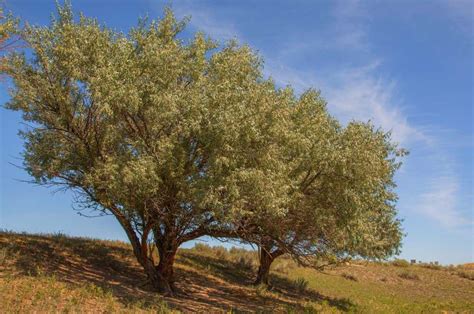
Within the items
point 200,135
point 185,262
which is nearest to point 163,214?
point 200,135

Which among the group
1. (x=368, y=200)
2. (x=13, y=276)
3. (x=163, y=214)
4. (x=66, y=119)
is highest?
(x=66, y=119)

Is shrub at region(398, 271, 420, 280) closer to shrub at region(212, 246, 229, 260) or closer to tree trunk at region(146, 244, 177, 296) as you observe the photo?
shrub at region(212, 246, 229, 260)

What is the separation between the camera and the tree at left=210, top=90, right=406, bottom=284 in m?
17.5

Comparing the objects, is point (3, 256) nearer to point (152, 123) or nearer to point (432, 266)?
point (152, 123)

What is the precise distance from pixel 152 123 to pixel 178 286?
33.3 feet

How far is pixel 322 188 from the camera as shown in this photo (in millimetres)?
18766

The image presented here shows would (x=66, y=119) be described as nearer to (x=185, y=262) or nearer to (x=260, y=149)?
(x=260, y=149)

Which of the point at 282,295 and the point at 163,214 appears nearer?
the point at 163,214

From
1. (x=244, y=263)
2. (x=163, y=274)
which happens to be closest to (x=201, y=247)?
(x=244, y=263)

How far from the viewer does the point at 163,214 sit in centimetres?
1862

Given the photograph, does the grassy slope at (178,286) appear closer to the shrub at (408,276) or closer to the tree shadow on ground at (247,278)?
the tree shadow on ground at (247,278)

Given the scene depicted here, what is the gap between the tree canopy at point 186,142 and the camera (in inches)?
643

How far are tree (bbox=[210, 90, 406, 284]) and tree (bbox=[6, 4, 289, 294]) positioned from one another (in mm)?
1080

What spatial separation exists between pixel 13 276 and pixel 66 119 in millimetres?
6254
